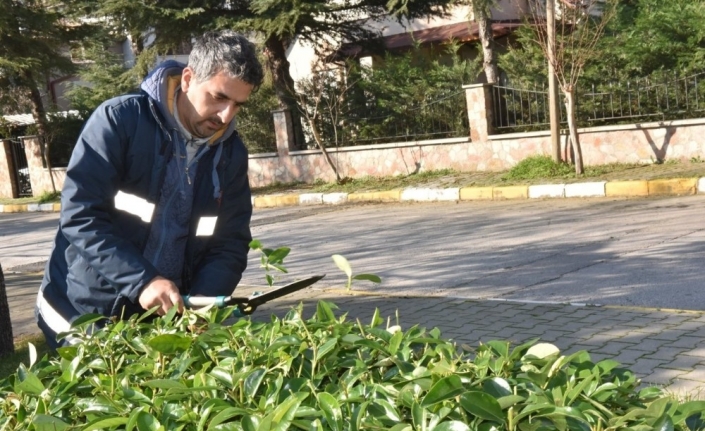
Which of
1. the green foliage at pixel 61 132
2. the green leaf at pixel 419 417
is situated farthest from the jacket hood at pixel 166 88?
the green foliage at pixel 61 132

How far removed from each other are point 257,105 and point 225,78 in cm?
1968

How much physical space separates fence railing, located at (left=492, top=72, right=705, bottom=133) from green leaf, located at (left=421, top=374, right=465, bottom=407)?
1462 centimetres

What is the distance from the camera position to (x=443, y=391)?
1373 mm

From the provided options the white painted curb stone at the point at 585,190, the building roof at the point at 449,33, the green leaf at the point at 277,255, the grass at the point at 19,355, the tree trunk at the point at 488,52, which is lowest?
the grass at the point at 19,355

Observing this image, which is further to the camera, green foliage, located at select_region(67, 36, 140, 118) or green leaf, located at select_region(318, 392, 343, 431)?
green foliage, located at select_region(67, 36, 140, 118)

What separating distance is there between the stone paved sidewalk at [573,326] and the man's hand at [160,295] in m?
2.44

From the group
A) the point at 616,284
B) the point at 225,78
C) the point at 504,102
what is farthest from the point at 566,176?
the point at 225,78

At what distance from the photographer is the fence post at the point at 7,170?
2603 centimetres

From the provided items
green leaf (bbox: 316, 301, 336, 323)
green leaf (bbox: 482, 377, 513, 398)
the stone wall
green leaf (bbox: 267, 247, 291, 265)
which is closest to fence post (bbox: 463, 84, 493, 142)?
the stone wall

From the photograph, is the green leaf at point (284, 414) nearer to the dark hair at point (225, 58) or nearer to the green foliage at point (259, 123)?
the dark hair at point (225, 58)

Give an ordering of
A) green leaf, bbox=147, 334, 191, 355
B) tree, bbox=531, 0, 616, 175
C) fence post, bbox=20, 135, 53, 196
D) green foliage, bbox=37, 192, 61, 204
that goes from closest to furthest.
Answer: green leaf, bbox=147, 334, 191, 355, tree, bbox=531, 0, 616, 175, green foliage, bbox=37, 192, 61, 204, fence post, bbox=20, 135, 53, 196

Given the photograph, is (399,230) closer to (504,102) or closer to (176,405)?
(504,102)

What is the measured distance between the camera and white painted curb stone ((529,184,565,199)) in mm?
13602

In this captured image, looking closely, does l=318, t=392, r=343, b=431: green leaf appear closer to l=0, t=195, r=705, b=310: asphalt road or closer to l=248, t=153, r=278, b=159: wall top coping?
l=0, t=195, r=705, b=310: asphalt road
